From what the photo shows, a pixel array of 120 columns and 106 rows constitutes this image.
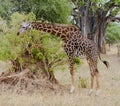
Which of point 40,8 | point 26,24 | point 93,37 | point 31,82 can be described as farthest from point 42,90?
point 93,37

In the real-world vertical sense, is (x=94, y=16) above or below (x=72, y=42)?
below

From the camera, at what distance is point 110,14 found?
104 feet

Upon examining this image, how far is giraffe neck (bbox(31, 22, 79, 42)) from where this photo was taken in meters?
10.8

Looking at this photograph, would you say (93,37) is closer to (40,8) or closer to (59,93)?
(40,8)

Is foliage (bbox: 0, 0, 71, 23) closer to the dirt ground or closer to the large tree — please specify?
the large tree

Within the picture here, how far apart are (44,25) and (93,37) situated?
20306 mm

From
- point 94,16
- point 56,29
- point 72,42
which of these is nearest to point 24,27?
point 56,29

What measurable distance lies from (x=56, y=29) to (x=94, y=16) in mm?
20226

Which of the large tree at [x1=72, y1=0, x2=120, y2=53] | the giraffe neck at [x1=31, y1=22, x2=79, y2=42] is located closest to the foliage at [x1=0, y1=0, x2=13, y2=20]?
the large tree at [x1=72, y1=0, x2=120, y2=53]

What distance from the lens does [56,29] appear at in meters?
10.9

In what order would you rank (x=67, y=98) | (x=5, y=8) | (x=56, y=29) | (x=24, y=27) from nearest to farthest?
(x=67, y=98) → (x=24, y=27) → (x=56, y=29) → (x=5, y=8)

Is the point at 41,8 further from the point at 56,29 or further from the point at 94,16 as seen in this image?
the point at 94,16

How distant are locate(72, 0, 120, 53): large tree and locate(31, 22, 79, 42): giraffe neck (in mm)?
16454

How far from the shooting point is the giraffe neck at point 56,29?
10781mm
